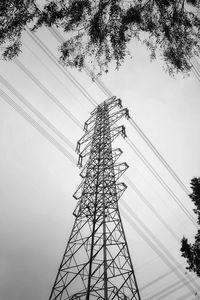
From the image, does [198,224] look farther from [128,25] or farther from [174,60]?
[128,25]

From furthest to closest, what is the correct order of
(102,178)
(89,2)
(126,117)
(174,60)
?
(126,117), (102,178), (174,60), (89,2)

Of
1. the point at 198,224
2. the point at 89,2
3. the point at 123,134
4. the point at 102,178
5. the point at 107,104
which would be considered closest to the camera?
the point at 89,2

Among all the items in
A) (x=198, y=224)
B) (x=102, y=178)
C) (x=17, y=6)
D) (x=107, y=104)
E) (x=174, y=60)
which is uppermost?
(x=107, y=104)

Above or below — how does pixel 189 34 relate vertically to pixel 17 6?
below

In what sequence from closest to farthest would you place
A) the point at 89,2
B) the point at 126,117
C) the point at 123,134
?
the point at 89,2, the point at 123,134, the point at 126,117

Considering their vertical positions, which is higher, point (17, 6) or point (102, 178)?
point (17, 6)

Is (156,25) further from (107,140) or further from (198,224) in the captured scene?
(198,224)

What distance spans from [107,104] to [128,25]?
834 centimetres

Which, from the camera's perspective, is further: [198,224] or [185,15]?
[198,224]

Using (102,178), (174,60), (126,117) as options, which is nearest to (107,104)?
(126,117)

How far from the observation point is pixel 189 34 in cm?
540

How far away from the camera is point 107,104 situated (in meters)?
13.7

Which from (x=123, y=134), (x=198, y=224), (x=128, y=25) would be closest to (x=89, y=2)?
(x=128, y=25)

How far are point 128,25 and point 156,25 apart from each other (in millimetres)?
651
